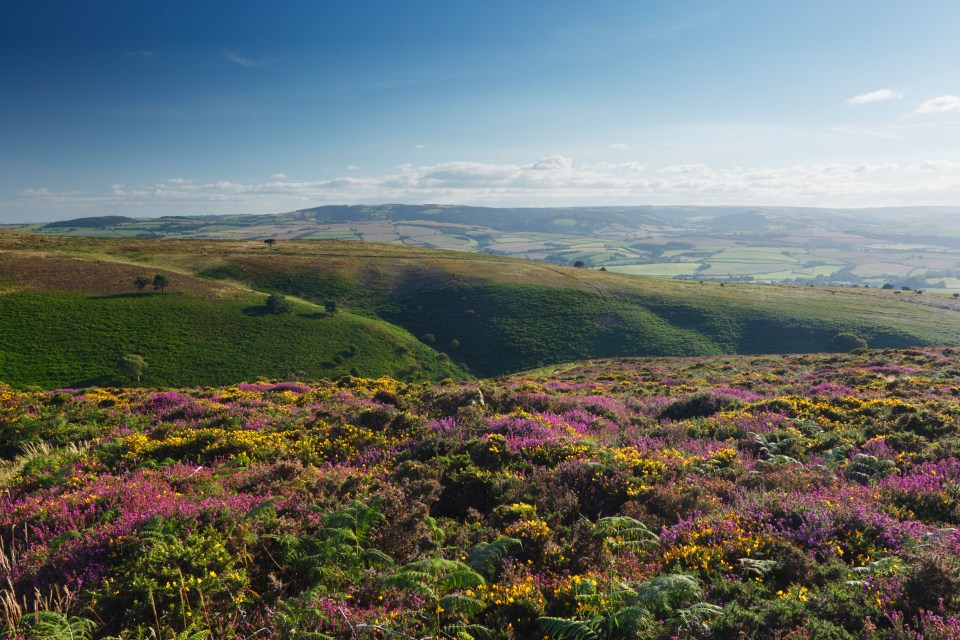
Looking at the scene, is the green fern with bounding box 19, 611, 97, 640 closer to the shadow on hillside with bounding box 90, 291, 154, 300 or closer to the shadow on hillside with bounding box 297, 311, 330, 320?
the shadow on hillside with bounding box 297, 311, 330, 320

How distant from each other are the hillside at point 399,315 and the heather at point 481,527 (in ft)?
155

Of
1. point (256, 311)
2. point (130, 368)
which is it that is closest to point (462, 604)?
point (130, 368)

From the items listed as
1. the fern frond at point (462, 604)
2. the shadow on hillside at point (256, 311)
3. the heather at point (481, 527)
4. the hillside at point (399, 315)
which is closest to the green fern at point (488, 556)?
the heather at point (481, 527)

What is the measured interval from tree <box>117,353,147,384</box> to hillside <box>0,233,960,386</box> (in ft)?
5.31

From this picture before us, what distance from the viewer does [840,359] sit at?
40.0m

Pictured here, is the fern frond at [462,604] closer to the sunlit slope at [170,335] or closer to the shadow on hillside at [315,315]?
the sunlit slope at [170,335]

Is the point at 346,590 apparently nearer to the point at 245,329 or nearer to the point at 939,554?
the point at 939,554

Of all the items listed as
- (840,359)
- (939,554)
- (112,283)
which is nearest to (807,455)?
(939,554)

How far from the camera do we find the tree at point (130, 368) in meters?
49.1

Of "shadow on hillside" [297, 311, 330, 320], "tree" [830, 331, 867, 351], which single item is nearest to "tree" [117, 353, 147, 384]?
"shadow on hillside" [297, 311, 330, 320]

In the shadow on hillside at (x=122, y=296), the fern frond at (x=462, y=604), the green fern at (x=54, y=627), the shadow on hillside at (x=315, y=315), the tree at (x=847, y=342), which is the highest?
the shadow on hillside at (x=122, y=296)

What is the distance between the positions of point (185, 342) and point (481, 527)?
6432cm

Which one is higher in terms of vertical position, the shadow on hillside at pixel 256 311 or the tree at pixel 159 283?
the tree at pixel 159 283

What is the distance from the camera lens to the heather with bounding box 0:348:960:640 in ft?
19.0
